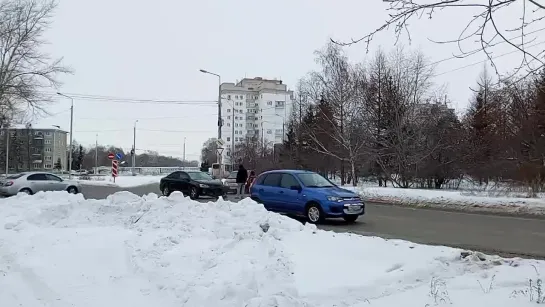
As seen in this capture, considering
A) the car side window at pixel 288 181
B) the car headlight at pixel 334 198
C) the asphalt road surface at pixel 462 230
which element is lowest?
the asphalt road surface at pixel 462 230

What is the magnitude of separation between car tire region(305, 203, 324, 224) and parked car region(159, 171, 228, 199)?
35.9 feet

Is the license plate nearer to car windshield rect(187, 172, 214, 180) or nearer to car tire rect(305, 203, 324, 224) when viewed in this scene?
car tire rect(305, 203, 324, 224)

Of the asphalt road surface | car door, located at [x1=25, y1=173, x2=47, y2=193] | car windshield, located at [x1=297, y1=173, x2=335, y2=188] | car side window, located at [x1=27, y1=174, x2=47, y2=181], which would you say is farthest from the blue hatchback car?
car side window, located at [x1=27, y1=174, x2=47, y2=181]

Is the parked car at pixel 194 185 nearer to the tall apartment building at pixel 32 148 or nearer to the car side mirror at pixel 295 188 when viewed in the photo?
the car side mirror at pixel 295 188

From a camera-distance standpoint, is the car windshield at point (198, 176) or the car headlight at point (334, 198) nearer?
the car headlight at point (334, 198)

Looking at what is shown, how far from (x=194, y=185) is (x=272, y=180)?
1010 centimetres

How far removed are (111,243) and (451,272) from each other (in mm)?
5758

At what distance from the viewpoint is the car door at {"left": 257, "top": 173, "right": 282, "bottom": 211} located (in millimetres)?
15883

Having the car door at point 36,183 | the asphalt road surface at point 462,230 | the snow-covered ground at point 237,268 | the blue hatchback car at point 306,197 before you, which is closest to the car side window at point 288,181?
the blue hatchback car at point 306,197

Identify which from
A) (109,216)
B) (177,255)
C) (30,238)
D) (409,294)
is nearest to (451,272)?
(409,294)

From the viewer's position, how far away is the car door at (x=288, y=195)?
49.7ft

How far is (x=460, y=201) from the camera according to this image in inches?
853

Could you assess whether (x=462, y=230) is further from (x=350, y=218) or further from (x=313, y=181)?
(x=313, y=181)

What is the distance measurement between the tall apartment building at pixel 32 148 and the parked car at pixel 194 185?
123 feet
